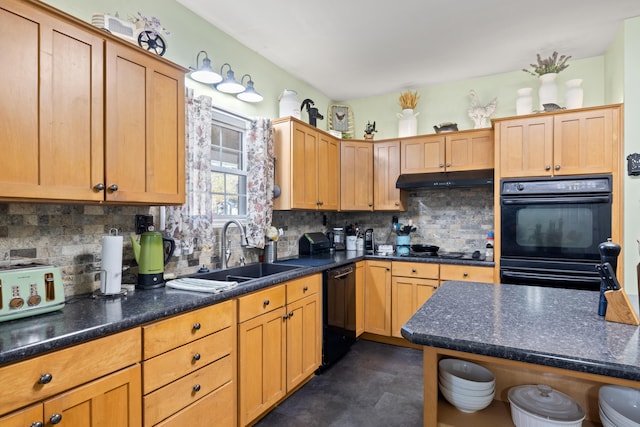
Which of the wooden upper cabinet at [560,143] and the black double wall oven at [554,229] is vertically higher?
the wooden upper cabinet at [560,143]

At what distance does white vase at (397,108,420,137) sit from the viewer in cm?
394

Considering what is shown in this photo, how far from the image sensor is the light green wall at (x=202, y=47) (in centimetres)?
197

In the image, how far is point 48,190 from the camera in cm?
137

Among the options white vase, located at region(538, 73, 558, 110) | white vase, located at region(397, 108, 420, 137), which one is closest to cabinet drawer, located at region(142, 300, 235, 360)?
white vase, located at region(397, 108, 420, 137)

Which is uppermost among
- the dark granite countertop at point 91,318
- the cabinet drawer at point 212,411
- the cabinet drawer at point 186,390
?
the dark granite countertop at point 91,318

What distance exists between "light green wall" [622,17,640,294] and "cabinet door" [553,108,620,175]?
0.08 meters

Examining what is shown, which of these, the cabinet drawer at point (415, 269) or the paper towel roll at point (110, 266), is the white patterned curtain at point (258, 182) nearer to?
the paper towel roll at point (110, 266)

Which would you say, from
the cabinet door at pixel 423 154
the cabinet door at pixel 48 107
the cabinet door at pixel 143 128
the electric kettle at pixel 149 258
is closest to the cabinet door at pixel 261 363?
the electric kettle at pixel 149 258

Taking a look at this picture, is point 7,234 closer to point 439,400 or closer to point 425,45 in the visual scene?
point 439,400

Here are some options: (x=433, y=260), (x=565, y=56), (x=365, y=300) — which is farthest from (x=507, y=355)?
(x=565, y=56)

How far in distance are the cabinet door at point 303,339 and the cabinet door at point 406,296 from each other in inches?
40.4

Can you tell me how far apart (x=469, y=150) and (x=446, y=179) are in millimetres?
385

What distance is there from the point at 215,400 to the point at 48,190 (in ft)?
4.23

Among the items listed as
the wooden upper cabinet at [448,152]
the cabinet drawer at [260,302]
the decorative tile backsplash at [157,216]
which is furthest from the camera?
the wooden upper cabinet at [448,152]
